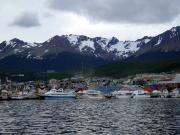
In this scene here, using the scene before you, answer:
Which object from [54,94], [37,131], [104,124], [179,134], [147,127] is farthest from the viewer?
[54,94]

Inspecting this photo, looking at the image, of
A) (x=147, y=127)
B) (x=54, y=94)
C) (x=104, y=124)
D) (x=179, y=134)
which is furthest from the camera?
(x=54, y=94)

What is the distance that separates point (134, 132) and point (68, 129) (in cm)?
919

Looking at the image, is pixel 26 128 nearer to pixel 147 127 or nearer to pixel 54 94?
pixel 147 127

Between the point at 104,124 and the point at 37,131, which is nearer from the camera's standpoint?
the point at 37,131

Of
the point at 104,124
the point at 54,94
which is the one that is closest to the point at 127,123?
the point at 104,124

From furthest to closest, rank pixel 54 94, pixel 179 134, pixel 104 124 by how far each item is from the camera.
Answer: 1. pixel 54 94
2. pixel 104 124
3. pixel 179 134

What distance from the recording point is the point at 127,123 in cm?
7050

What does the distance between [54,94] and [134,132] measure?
139m

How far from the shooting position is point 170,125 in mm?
66250

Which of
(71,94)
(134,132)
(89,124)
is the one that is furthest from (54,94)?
(134,132)

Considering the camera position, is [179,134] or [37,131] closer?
[179,134]

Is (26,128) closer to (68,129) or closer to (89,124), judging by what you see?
(68,129)

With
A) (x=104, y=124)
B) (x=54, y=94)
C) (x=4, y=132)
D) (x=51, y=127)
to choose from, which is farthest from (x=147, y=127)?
(x=54, y=94)

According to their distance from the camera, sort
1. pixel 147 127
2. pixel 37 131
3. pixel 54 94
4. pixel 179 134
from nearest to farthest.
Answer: pixel 179 134 → pixel 37 131 → pixel 147 127 → pixel 54 94
